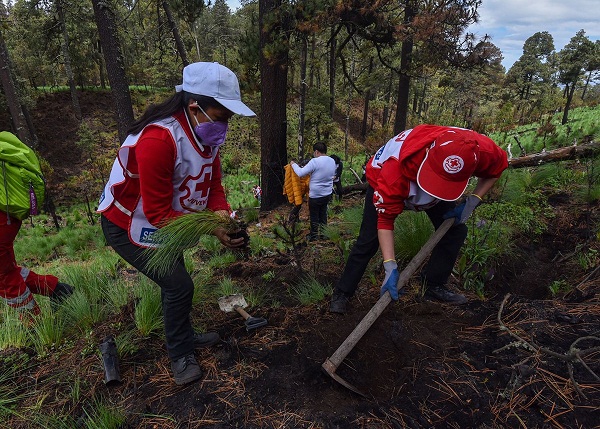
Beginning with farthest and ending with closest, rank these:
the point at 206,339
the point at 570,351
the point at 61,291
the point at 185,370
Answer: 1. the point at 61,291
2. the point at 206,339
3. the point at 185,370
4. the point at 570,351

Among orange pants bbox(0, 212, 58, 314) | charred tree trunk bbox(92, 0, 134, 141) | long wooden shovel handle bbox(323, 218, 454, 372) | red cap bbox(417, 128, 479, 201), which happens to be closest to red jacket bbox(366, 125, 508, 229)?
red cap bbox(417, 128, 479, 201)

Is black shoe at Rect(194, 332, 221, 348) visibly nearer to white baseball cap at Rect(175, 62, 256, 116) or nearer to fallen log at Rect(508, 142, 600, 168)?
white baseball cap at Rect(175, 62, 256, 116)

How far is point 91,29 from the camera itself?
23047 millimetres

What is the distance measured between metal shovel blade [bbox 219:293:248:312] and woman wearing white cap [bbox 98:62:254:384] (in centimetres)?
58

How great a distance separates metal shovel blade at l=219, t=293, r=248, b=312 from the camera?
2.82 metres

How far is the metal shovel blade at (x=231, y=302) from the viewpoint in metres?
2.82

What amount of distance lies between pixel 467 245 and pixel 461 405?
1860mm

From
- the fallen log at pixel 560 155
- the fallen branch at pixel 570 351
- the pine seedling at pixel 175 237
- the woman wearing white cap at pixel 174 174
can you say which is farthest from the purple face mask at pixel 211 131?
the fallen log at pixel 560 155

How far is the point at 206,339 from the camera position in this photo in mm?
2434

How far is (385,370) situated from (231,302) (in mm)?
1346

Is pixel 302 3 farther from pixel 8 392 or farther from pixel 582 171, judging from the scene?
pixel 8 392

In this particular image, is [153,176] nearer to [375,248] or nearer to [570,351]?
[375,248]

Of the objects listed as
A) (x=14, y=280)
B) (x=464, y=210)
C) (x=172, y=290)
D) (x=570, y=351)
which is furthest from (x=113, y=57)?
(x=570, y=351)

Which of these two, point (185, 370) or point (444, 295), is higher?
point (444, 295)
